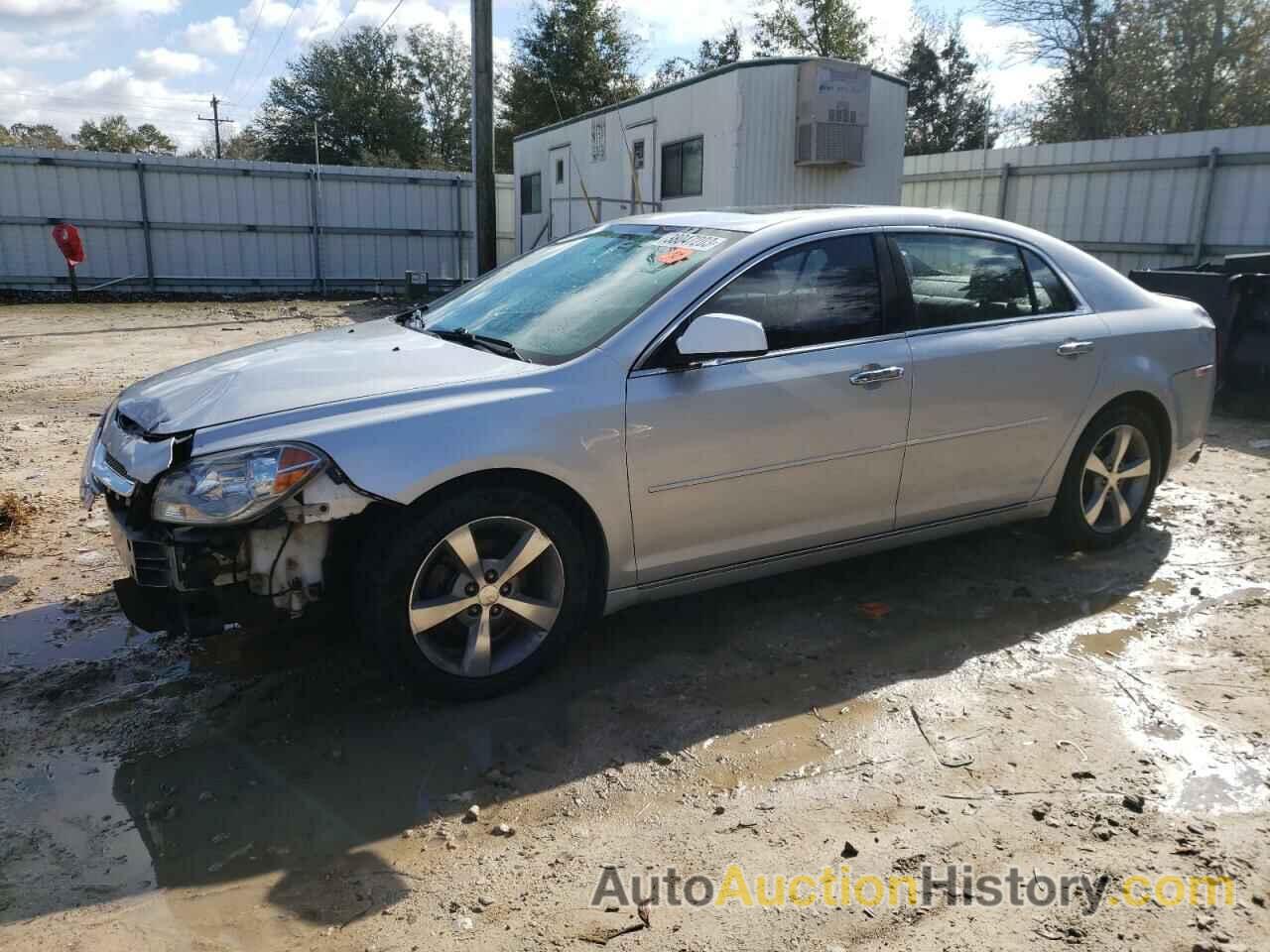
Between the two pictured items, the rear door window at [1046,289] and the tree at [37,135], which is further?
the tree at [37,135]

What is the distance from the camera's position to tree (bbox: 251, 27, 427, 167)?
40.7m

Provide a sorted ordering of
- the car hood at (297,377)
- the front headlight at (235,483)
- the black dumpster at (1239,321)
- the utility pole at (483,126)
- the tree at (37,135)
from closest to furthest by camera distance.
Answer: the front headlight at (235,483)
the car hood at (297,377)
the black dumpster at (1239,321)
the utility pole at (483,126)
the tree at (37,135)

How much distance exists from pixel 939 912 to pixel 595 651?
68.5 inches

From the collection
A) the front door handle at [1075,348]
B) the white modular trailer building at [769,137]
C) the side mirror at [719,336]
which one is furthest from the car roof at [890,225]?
the white modular trailer building at [769,137]

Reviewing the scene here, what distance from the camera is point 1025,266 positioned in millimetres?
4559

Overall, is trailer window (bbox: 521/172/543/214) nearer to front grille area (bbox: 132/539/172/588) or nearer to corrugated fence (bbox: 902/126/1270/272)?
corrugated fence (bbox: 902/126/1270/272)

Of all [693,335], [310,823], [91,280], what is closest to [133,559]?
[310,823]

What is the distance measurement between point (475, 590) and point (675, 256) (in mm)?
1548

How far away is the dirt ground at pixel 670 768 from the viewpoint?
2459mm

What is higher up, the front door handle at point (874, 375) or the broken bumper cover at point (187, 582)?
the front door handle at point (874, 375)

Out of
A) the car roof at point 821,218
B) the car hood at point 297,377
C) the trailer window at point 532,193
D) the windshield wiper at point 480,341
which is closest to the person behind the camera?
the car hood at point 297,377

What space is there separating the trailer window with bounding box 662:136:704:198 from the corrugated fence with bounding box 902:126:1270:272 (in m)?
4.33

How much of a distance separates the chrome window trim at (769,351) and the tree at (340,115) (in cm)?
3921

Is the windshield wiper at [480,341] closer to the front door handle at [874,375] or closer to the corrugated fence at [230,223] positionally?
the front door handle at [874,375]
